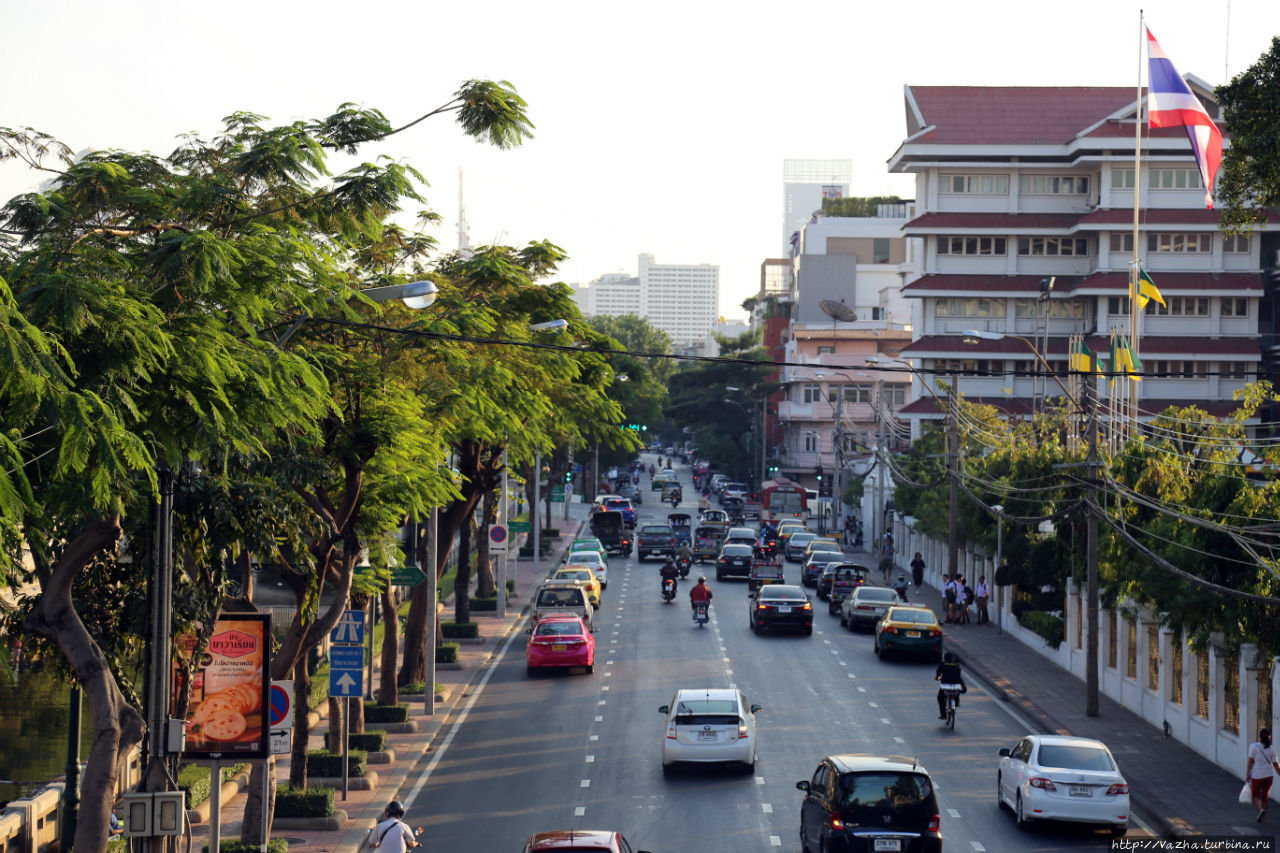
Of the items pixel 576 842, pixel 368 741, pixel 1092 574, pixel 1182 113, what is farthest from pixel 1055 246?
pixel 576 842

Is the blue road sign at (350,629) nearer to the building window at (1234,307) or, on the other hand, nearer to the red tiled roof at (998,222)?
the red tiled roof at (998,222)

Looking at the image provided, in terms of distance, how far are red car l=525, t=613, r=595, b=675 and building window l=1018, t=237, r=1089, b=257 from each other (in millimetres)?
57245

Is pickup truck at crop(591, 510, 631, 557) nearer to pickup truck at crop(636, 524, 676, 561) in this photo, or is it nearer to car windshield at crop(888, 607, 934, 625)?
pickup truck at crop(636, 524, 676, 561)

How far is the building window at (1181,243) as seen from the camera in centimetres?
8438

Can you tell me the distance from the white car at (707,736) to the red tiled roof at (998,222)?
64.9 metres

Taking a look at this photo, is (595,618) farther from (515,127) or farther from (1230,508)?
(515,127)

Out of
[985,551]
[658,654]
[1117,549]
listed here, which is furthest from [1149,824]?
[985,551]

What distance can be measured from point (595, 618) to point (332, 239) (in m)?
32.6

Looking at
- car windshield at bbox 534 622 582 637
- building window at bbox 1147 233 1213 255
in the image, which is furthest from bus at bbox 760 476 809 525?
car windshield at bbox 534 622 582 637

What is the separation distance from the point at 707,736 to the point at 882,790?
6798 millimetres

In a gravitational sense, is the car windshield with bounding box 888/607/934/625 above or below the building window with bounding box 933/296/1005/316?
below

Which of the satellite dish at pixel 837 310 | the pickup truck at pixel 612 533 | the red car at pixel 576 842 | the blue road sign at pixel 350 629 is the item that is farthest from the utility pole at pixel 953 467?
the satellite dish at pixel 837 310

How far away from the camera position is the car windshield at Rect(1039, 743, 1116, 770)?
2150 cm

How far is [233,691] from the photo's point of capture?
694 inches
